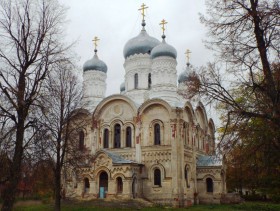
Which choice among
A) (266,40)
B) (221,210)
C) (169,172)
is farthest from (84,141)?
(266,40)

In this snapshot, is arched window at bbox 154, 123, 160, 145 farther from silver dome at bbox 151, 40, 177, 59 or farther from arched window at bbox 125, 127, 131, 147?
silver dome at bbox 151, 40, 177, 59

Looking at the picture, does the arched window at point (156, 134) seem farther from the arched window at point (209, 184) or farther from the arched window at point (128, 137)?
the arched window at point (209, 184)

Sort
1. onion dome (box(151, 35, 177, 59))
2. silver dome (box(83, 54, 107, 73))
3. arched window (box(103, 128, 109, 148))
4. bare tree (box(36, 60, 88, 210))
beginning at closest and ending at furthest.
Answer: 1. bare tree (box(36, 60, 88, 210))
2. arched window (box(103, 128, 109, 148))
3. onion dome (box(151, 35, 177, 59))
4. silver dome (box(83, 54, 107, 73))

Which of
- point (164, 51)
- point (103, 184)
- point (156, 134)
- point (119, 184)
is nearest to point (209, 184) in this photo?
point (156, 134)

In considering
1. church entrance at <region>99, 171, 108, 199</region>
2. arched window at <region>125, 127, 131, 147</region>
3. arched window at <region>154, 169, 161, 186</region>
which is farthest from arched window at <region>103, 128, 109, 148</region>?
arched window at <region>154, 169, 161, 186</region>

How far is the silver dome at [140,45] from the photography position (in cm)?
3097

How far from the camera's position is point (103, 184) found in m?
24.4

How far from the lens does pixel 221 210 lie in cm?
2119

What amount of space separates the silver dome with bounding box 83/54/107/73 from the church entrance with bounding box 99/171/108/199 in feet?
38.9

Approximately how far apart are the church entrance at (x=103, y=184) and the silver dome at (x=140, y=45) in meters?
12.4

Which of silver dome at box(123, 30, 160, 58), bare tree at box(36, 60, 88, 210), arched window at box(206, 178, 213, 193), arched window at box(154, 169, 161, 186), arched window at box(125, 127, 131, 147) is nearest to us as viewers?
bare tree at box(36, 60, 88, 210)

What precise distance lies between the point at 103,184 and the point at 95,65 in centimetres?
1278

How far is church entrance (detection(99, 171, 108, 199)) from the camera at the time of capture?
23997 millimetres

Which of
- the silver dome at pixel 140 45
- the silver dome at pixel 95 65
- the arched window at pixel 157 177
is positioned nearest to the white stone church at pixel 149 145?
the arched window at pixel 157 177
